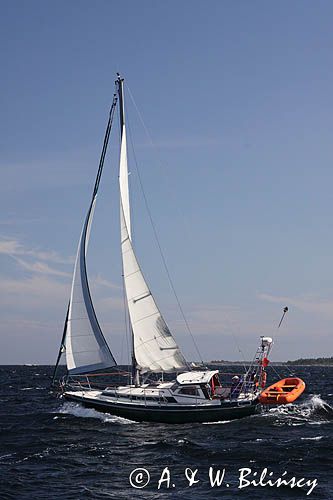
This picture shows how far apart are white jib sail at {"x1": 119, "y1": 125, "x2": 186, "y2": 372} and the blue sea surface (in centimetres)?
366

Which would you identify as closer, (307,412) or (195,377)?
(195,377)

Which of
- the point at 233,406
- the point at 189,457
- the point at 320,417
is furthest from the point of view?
the point at 320,417

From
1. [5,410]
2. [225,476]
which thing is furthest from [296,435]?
[5,410]

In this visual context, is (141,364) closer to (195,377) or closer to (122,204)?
(195,377)

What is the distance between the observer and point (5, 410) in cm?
4278

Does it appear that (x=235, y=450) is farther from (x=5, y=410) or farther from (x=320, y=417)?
(x=5, y=410)

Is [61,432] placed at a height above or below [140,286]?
below

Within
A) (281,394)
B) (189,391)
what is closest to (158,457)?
(189,391)

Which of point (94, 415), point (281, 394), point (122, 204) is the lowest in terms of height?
point (94, 415)

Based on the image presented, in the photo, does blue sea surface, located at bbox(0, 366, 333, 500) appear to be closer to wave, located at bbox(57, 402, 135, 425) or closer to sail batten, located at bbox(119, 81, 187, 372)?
wave, located at bbox(57, 402, 135, 425)

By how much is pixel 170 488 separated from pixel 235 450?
6.58 m

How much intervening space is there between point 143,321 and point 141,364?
2.35m

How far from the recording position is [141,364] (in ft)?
115

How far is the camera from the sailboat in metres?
33.2
